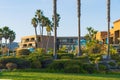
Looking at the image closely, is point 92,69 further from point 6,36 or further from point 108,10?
point 6,36

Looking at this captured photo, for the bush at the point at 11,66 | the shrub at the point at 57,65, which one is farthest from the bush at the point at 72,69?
the bush at the point at 11,66

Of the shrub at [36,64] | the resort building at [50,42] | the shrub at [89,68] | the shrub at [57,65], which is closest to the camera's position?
the shrub at [89,68]

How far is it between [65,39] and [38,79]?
419 ft

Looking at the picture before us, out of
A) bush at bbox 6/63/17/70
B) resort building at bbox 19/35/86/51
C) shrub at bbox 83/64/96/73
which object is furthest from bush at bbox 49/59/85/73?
resort building at bbox 19/35/86/51

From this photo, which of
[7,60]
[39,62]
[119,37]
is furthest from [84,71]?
[119,37]

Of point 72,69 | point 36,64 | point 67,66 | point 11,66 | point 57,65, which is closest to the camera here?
point 72,69

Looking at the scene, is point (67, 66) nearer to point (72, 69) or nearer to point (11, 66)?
point (72, 69)

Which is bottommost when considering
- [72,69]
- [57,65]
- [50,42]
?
[72,69]

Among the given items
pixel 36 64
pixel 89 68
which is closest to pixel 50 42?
pixel 36 64

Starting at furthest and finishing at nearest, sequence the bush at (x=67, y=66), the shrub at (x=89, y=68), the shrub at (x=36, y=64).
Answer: the shrub at (x=36, y=64)
the shrub at (x=89, y=68)
the bush at (x=67, y=66)

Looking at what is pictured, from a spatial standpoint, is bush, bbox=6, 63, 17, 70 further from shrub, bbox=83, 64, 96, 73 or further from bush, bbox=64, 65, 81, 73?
shrub, bbox=83, 64, 96, 73

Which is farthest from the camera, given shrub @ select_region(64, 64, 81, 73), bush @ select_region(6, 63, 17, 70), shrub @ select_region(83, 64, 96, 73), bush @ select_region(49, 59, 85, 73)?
shrub @ select_region(83, 64, 96, 73)

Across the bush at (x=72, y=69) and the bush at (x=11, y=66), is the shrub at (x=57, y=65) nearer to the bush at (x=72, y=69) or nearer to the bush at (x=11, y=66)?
the bush at (x=72, y=69)

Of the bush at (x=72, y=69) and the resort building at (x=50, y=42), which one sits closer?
the bush at (x=72, y=69)
